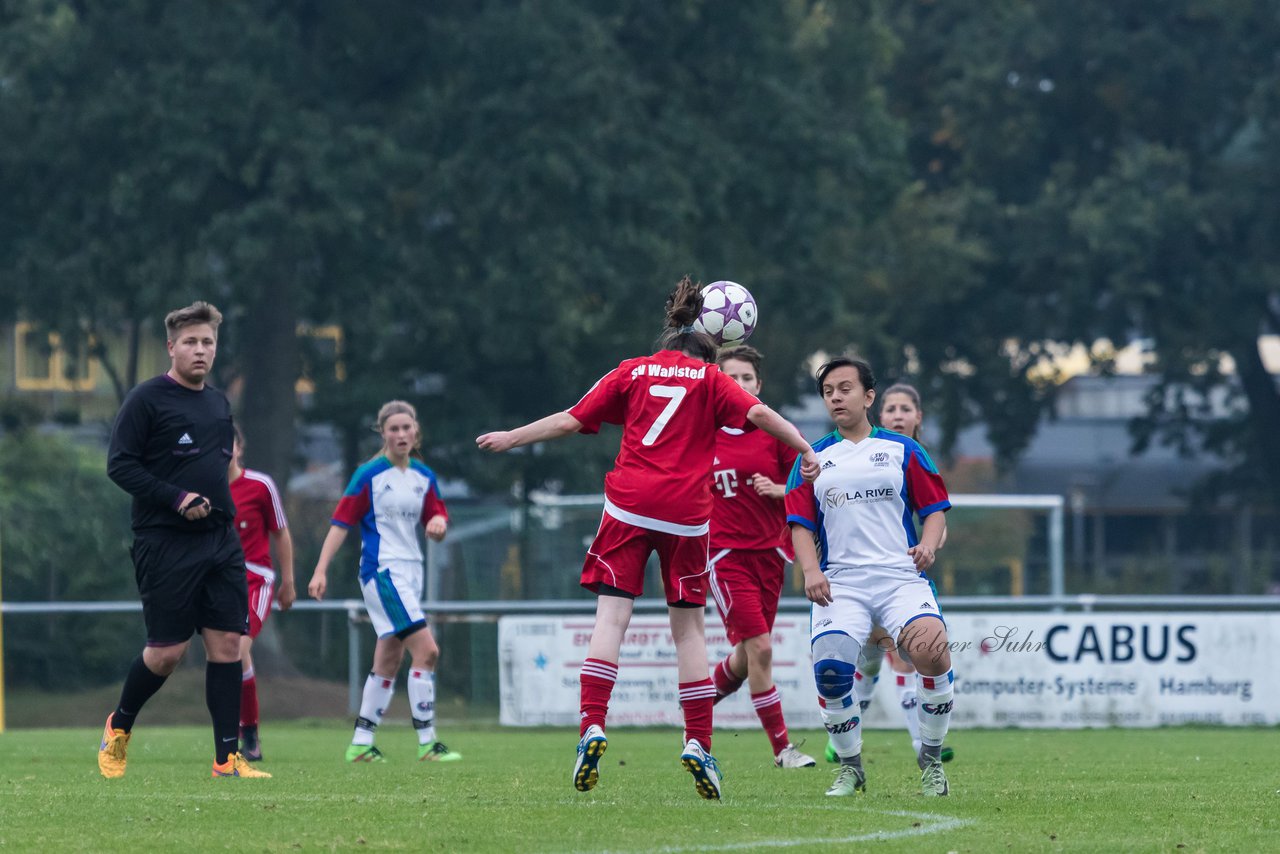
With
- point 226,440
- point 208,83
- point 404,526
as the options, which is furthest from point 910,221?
point 226,440

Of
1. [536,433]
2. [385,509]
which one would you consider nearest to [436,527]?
[385,509]

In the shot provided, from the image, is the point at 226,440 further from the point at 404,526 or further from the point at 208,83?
the point at 208,83

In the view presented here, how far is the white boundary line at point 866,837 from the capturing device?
5.94 m

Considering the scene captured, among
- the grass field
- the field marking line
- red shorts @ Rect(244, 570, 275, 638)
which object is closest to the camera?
the field marking line

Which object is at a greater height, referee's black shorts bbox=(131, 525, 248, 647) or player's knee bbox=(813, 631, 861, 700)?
referee's black shorts bbox=(131, 525, 248, 647)

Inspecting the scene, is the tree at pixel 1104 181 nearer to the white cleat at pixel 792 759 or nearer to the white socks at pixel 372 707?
the white socks at pixel 372 707

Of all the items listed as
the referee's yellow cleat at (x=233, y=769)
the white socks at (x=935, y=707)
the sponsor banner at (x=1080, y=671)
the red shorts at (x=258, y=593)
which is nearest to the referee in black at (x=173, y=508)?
the referee's yellow cleat at (x=233, y=769)

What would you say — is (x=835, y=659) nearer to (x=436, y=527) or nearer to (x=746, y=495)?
(x=746, y=495)

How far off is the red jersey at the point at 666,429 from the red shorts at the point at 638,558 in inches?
1.8

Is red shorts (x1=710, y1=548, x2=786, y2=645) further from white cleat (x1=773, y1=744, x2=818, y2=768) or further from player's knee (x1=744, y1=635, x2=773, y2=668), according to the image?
white cleat (x1=773, y1=744, x2=818, y2=768)

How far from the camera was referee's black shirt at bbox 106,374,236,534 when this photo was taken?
8.98m

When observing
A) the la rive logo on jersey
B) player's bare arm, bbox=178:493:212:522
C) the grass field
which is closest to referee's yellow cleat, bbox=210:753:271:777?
the grass field

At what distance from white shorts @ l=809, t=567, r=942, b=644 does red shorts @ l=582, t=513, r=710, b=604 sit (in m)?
0.54

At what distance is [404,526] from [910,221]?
82.5 feet
